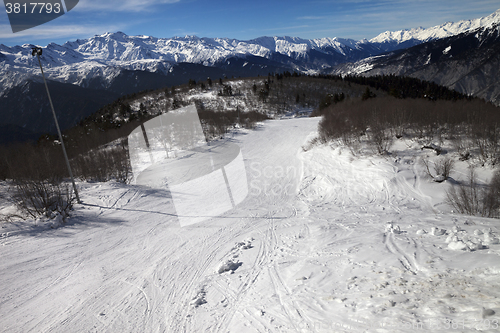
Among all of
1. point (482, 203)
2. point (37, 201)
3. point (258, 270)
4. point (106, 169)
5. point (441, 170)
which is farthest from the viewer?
point (106, 169)

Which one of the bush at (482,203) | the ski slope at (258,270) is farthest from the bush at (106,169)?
the bush at (482,203)

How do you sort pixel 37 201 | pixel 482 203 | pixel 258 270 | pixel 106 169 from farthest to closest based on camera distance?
pixel 106 169 < pixel 37 201 < pixel 482 203 < pixel 258 270

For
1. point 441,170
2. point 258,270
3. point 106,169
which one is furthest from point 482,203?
point 106,169

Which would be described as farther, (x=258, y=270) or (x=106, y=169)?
(x=106, y=169)

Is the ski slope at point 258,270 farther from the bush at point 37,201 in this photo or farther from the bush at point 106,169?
the bush at point 106,169

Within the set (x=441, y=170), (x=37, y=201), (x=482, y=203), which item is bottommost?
(x=482, y=203)

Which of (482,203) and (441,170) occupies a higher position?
(441,170)

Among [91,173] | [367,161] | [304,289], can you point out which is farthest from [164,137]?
[304,289]

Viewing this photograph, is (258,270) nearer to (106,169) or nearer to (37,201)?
(37,201)

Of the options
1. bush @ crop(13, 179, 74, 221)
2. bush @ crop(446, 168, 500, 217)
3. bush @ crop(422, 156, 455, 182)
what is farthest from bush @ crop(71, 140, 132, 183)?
bush @ crop(422, 156, 455, 182)
